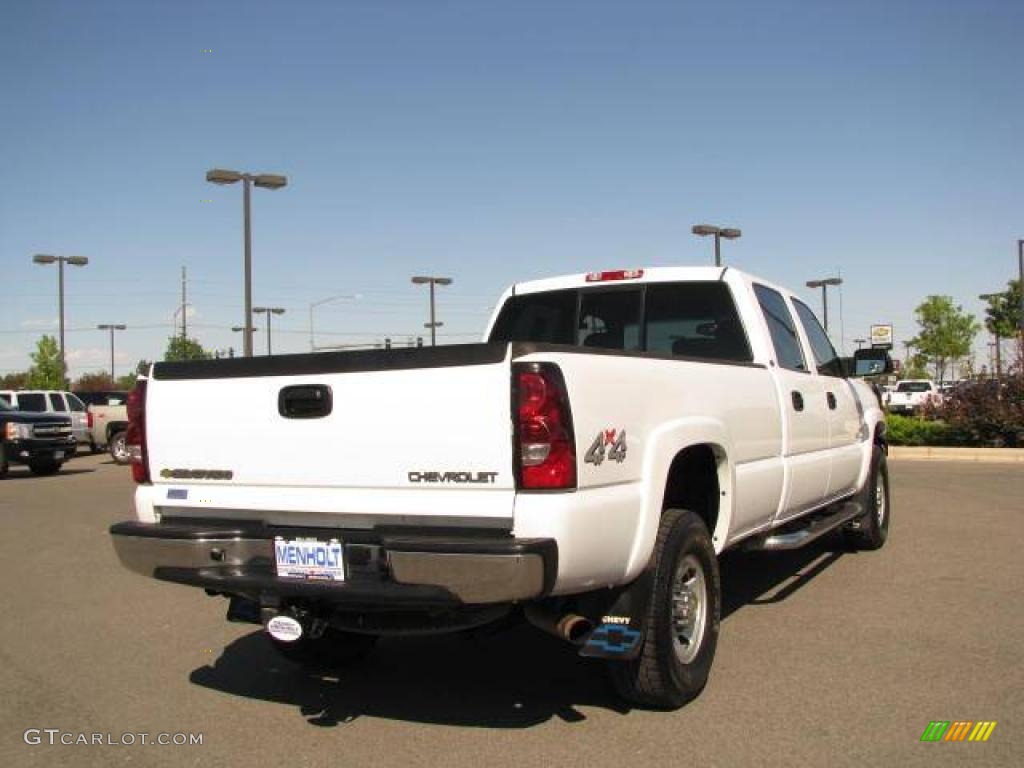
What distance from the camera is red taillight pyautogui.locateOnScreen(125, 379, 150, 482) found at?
14.1 feet

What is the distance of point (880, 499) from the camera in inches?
318

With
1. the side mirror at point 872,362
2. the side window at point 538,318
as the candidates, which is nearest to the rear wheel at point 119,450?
the side window at point 538,318

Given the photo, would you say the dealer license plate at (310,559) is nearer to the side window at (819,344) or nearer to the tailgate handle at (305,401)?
the tailgate handle at (305,401)

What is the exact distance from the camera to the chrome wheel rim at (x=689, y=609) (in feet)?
14.1

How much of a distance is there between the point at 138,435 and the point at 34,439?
16891 millimetres

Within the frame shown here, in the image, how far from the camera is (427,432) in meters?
3.55

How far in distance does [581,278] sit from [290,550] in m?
3.07

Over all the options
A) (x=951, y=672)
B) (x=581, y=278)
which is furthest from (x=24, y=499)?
(x=951, y=672)

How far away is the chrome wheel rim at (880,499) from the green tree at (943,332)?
4943 cm

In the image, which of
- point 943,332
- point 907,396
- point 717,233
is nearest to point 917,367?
point 943,332

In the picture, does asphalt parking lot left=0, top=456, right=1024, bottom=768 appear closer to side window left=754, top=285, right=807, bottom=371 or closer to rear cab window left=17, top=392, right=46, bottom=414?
side window left=754, top=285, right=807, bottom=371

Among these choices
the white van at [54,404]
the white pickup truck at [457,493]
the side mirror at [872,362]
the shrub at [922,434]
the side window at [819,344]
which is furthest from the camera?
the white van at [54,404]

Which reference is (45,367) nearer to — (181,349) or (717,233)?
(181,349)

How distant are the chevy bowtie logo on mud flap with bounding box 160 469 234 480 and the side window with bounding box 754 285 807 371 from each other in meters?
3.43
